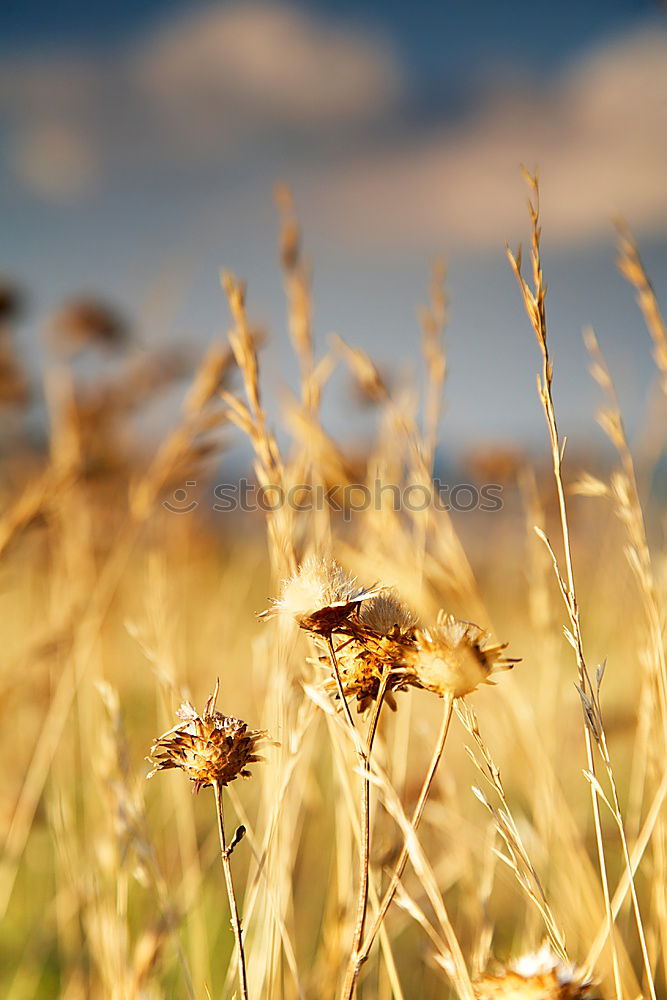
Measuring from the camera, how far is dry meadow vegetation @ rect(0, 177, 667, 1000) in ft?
1.51

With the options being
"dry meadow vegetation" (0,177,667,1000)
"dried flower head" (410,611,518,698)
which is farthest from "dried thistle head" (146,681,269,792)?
"dried flower head" (410,611,518,698)

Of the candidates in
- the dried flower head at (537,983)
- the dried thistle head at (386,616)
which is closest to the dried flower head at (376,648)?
the dried thistle head at (386,616)

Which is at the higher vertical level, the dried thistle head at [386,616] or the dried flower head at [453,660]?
the dried thistle head at [386,616]

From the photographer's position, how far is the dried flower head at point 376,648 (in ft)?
1.46

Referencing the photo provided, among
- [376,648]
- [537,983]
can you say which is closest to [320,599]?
[376,648]

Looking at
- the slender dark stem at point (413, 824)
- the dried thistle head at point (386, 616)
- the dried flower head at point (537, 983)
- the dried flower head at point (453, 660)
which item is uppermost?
the dried thistle head at point (386, 616)

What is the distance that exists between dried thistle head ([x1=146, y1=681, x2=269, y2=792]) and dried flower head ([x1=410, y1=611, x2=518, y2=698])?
0.11m

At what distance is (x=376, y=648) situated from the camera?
1.48 feet

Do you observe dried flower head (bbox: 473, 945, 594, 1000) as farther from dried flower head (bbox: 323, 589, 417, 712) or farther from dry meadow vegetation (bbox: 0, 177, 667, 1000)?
dried flower head (bbox: 323, 589, 417, 712)

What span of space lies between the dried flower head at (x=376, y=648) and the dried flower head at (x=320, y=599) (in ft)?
0.03

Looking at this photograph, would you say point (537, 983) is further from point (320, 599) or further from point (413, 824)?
point (320, 599)

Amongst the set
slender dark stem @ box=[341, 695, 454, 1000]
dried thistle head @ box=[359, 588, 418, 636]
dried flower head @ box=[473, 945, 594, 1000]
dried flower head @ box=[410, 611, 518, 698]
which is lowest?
dried flower head @ box=[473, 945, 594, 1000]

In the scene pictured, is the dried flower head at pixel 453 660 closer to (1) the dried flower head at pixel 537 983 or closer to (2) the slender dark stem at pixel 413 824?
(2) the slender dark stem at pixel 413 824

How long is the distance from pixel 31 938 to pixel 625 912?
1.04m
